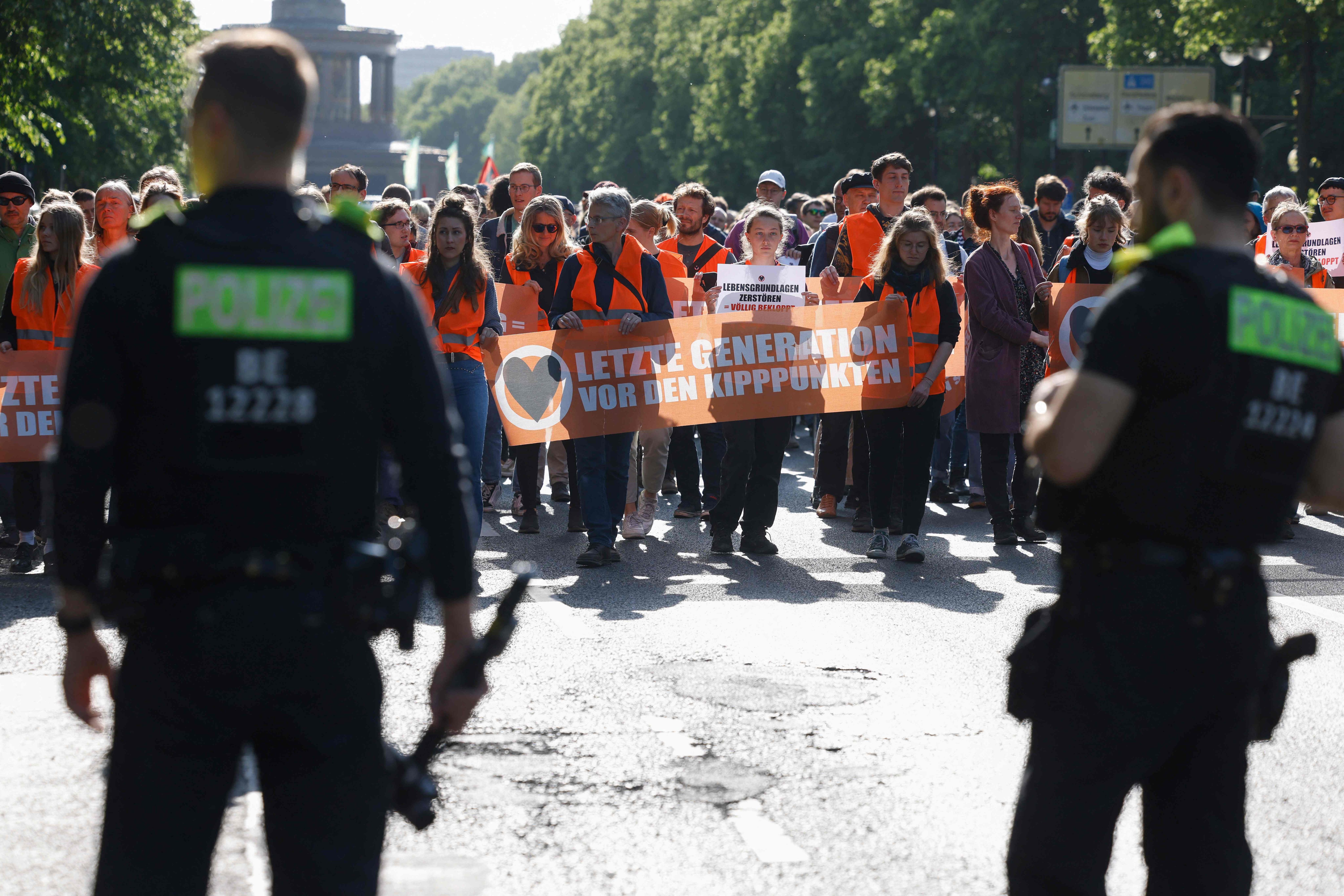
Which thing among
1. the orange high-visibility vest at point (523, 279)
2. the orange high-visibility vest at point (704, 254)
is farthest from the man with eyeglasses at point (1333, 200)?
the orange high-visibility vest at point (523, 279)

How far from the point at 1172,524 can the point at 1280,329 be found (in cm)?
38

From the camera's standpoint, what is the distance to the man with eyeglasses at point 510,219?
12766mm

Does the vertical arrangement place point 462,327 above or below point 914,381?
above

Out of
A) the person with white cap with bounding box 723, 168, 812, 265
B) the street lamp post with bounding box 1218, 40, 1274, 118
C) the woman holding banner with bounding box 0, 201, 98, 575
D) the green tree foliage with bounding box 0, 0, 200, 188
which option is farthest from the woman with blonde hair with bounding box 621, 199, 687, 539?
the street lamp post with bounding box 1218, 40, 1274, 118

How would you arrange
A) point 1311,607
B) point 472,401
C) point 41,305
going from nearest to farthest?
point 1311,607 < point 41,305 < point 472,401

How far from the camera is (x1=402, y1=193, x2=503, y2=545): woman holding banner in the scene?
9.10 meters

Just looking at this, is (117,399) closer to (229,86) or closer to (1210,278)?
(229,86)

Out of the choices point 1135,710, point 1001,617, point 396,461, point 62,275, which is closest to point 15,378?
point 62,275

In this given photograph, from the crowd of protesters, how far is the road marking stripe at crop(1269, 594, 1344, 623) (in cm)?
157

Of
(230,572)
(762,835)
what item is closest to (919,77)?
(762,835)

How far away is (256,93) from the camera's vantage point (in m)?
2.62

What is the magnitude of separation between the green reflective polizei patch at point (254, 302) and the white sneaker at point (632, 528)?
8.10 meters

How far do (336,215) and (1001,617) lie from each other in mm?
5812

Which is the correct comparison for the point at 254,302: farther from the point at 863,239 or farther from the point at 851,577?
the point at 863,239
